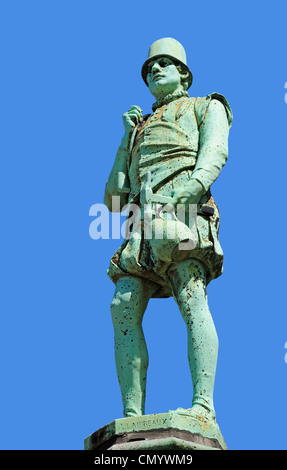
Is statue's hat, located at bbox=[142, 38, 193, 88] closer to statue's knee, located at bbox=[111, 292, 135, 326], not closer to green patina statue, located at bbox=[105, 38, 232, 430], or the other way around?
green patina statue, located at bbox=[105, 38, 232, 430]

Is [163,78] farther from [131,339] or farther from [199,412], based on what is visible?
[199,412]

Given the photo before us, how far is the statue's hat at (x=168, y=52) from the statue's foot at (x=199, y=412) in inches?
159

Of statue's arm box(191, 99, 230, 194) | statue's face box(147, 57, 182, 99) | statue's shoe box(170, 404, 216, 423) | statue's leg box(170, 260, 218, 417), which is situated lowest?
statue's shoe box(170, 404, 216, 423)

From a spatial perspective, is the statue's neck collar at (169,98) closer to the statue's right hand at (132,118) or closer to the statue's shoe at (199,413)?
the statue's right hand at (132,118)

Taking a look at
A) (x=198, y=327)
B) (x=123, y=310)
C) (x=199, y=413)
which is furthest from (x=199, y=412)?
(x=123, y=310)

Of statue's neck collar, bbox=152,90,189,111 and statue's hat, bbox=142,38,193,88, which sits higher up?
statue's hat, bbox=142,38,193,88

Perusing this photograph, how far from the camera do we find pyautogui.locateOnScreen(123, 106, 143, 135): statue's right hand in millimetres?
14078

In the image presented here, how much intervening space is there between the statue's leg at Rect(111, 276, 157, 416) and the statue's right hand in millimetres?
1844

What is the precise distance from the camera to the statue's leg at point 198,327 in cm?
1237

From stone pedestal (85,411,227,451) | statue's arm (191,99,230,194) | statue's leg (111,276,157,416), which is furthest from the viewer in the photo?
statue's arm (191,99,230,194)

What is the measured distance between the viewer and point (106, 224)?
13.9 meters

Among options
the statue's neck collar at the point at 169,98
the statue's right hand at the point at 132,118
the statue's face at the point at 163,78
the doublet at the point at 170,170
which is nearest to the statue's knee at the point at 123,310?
the doublet at the point at 170,170

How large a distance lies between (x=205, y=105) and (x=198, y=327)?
2614 mm

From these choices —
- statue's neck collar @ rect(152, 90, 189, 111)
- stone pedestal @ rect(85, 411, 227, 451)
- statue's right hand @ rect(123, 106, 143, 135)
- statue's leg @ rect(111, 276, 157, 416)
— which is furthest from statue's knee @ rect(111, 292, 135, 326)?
statue's neck collar @ rect(152, 90, 189, 111)
